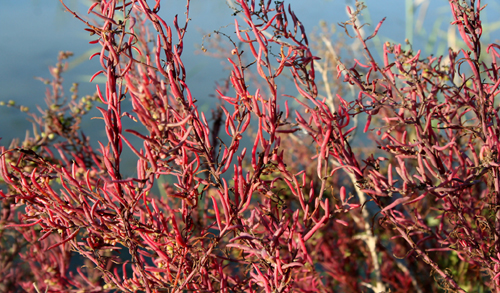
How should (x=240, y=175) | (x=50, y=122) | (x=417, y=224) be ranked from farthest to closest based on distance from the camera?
(x=50, y=122) < (x=417, y=224) < (x=240, y=175)

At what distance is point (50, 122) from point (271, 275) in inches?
68.0

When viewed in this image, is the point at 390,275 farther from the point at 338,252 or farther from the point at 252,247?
the point at 252,247

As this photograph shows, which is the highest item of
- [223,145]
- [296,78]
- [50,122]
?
[50,122]

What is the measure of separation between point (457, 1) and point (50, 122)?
203cm

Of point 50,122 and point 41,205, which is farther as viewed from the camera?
point 50,122

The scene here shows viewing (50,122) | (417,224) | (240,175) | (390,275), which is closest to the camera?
(240,175)

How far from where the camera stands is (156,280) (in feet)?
2.88

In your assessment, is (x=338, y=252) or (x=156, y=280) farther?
(x=338, y=252)

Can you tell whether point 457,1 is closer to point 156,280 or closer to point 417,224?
point 417,224

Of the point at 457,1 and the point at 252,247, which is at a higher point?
the point at 457,1

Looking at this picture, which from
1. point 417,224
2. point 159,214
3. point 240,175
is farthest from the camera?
point 417,224

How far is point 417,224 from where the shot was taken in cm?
107

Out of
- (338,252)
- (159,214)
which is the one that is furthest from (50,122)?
(338,252)

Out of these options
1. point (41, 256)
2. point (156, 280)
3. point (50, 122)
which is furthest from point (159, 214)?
point (41, 256)
